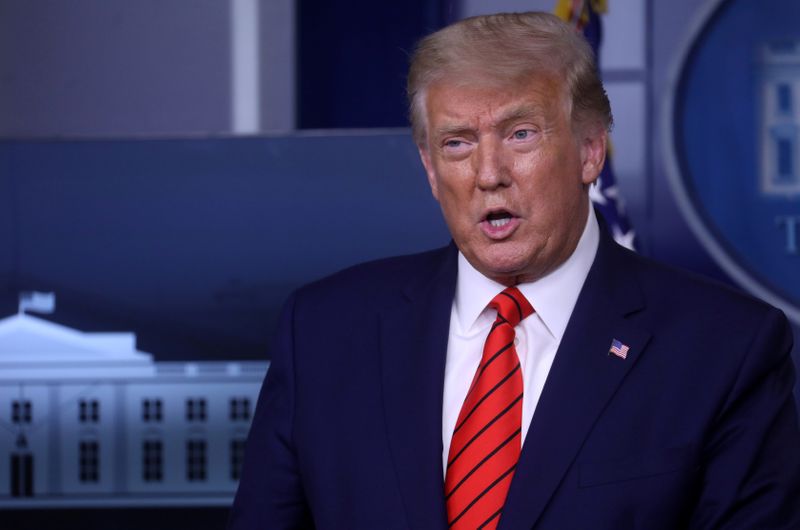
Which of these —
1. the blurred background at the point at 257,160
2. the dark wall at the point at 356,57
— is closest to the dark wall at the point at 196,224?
the blurred background at the point at 257,160

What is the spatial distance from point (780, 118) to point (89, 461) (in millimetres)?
2277

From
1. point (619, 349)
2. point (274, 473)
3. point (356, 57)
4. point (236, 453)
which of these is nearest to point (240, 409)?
point (236, 453)

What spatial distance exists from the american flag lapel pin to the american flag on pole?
5.31ft

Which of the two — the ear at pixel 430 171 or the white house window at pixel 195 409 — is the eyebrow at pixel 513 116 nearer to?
the ear at pixel 430 171

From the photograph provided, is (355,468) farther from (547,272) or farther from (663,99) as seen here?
(663,99)

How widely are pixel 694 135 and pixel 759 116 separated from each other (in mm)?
205

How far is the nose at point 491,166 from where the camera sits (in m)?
1.36

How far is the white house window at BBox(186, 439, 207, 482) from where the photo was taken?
9.27ft

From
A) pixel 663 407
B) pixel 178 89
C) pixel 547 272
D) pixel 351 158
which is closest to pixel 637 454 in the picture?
pixel 663 407

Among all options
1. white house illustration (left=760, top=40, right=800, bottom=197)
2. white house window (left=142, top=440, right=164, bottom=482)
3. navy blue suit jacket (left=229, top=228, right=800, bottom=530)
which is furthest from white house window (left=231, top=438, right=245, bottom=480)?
white house illustration (left=760, top=40, right=800, bottom=197)

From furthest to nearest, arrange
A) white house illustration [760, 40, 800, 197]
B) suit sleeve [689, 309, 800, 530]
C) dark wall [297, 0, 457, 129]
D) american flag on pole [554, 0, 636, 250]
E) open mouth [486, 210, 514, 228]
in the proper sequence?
white house illustration [760, 40, 800, 197] → dark wall [297, 0, 457, 129] → american flag on pole [554, 0, 636, 250] → open mouth [486, 210, 514, 228] → suit sleeve [689, 309, 800, 530]

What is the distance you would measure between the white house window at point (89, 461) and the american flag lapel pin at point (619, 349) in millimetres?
1791

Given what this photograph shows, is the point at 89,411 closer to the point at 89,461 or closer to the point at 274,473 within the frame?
the point at 89,461

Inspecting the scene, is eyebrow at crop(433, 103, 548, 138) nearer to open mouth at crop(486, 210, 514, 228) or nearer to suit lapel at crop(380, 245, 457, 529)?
open mouth at crop(486, 210, 514, 228)
